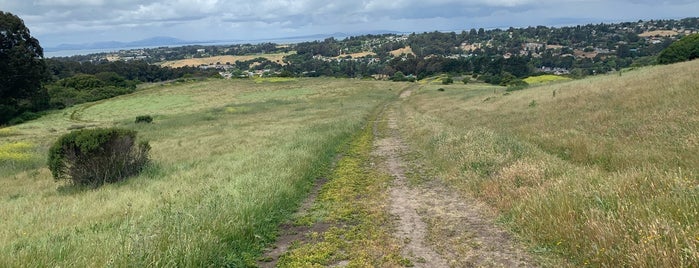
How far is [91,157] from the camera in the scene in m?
15.6

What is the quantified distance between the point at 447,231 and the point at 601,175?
386 cm

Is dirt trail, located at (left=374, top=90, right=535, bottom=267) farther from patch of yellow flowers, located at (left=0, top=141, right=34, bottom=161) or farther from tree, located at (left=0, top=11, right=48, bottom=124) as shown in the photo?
tree, located at (left=0, top=11, right=48, bottom=124)

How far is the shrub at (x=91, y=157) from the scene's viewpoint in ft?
50.6

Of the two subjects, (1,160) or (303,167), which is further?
(1,160)

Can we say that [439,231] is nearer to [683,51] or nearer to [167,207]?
[167,207]

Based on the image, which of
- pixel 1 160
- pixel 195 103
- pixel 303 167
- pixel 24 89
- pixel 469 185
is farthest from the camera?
pixel 195 103

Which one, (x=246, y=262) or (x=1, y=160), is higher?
(x=246, y=262)

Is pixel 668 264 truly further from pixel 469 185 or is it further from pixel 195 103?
pixel 195 103

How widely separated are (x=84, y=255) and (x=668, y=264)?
22.7 feet

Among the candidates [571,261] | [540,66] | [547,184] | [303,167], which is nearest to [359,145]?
[303,167]

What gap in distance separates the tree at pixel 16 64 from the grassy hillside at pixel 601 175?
54796 mm

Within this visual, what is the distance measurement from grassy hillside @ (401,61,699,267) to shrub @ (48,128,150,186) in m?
11.9

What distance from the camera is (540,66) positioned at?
159m

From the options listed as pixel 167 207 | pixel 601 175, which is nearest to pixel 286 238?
pixel 167 207
